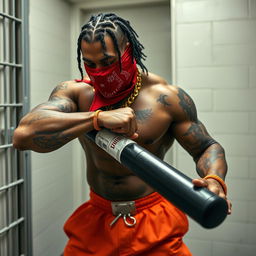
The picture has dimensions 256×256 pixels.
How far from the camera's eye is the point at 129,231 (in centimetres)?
119

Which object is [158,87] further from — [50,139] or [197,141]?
[50,139]

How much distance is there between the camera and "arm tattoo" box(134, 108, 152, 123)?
3.97 ft

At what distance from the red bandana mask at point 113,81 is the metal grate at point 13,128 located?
61cm

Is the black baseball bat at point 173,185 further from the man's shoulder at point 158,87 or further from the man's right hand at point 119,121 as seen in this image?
the man's shoulder at point 158,87

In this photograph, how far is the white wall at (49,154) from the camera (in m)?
1.91

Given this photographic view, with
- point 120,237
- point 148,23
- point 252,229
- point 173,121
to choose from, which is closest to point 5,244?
point 120,237

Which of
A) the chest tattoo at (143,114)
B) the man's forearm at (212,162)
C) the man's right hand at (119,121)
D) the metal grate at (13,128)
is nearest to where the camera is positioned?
the man's right hand at (119,121)

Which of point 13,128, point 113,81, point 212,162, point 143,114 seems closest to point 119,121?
point 113,81

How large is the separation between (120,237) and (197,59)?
4.18 feet

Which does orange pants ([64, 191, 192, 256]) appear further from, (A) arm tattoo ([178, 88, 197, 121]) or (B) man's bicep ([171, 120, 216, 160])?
(A) arm tattoo ([178, 88, 197, 121])

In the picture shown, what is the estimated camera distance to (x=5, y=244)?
162 centimetres

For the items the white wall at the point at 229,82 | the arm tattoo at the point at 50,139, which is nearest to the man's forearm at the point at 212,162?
the arm tattoo at the point at 50,139

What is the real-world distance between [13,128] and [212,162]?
104 centimetres

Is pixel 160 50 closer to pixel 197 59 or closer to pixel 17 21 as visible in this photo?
pixel 197 59
